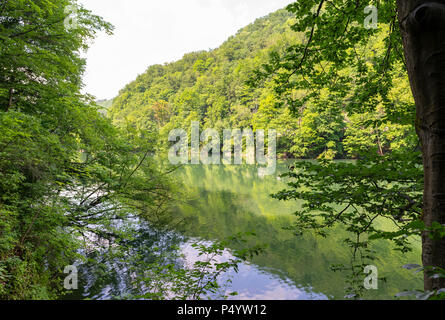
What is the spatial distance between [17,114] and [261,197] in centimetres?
1346

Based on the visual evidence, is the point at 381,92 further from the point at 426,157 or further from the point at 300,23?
the point at 426,157

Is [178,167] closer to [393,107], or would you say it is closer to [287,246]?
[393,107]

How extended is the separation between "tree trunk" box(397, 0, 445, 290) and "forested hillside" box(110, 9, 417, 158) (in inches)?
53.6

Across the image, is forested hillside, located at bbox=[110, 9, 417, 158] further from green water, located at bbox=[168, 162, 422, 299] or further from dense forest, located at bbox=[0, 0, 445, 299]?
green water, located at bbox=[168, 162, 422, 299]

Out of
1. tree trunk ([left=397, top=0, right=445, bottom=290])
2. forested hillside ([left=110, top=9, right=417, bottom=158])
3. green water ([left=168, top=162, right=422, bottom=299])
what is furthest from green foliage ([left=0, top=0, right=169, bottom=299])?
tree trunk ([left=397, top=0, right=445, bottom=290])

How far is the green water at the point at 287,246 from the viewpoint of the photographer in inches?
241

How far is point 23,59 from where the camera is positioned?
387 cm

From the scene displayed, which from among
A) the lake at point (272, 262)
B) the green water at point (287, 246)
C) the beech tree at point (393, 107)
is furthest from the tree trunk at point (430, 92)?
the lake at point (272, 262)

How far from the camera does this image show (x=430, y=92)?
1532 mm

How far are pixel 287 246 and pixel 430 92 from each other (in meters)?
7.70

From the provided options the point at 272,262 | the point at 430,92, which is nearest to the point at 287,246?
the point at 272,262

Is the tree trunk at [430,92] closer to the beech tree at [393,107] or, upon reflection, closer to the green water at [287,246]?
the beech tree at [393,107]

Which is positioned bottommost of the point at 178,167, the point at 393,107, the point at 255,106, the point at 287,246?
the point at 287,246
